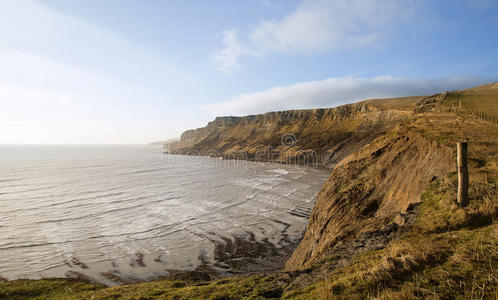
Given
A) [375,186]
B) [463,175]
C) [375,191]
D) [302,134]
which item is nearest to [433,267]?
[463,175]

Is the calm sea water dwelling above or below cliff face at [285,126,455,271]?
below

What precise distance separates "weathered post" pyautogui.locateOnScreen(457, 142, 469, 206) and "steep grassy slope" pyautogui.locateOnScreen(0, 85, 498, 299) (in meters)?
0.26

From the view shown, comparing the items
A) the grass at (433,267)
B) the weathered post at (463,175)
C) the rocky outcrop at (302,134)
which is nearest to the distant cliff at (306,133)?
the rocky outcrop at (302,134)

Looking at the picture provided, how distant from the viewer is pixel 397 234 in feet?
22.7

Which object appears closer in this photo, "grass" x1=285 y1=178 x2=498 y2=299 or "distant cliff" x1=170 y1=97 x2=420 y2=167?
"grass" x1=285 y1=178 x2=498 y2=299

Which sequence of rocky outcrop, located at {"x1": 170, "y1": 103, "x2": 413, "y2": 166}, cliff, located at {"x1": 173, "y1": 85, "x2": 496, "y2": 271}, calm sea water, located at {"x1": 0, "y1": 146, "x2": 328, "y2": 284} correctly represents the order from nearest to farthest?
cliff, located at {"x1": 173, "y1": 85, "x2": 496, "y2": 271} < calm sea water, located at {"x1": 0, "y1": 146, "x2": 328, "y2": 284} < rocky outcrop, located at {"x1": 170, "y1": 103, "x2": 413, "y2": 166}

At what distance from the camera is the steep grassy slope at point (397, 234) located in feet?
14.5

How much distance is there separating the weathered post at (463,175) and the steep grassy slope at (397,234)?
259mm

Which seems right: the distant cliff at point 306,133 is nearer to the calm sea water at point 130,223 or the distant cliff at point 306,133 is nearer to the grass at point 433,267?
the calm sea water at point 130,223

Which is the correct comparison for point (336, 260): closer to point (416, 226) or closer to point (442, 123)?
point (416, 226)

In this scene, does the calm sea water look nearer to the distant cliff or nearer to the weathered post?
the weathered post

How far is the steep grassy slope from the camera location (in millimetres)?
4406

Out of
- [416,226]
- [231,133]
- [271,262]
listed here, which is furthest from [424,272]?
[231,133]

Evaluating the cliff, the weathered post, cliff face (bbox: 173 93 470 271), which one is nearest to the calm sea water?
cliff face (bbox: 173 93 470 271)
